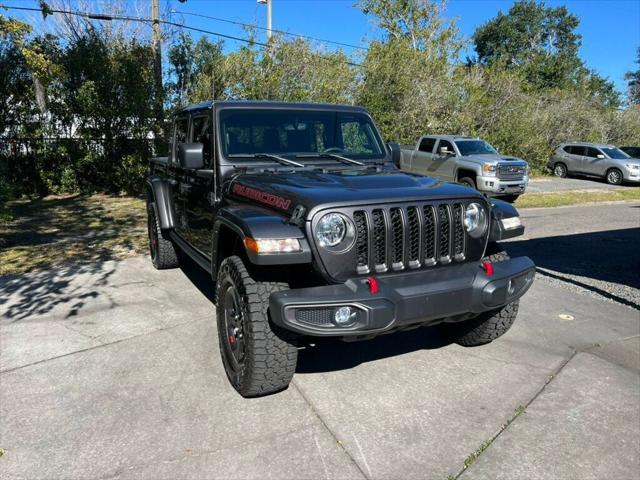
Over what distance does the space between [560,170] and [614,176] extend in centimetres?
260

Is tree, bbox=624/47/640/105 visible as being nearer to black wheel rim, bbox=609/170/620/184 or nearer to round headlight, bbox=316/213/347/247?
black wheel rim, bbox=609/170/620/184

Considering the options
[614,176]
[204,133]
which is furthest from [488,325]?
[614,176]

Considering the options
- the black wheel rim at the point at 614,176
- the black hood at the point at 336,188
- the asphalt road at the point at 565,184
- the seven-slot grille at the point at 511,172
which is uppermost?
the black hood at the point at 336,188

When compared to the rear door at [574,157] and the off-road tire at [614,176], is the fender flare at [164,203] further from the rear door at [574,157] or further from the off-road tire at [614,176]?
A: the rear door at [574,157]

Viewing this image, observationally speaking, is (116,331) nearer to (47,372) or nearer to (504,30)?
(47,372)

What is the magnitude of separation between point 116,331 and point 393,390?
2412mm

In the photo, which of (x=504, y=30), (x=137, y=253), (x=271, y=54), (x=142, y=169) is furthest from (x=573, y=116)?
(x=504, y=30)

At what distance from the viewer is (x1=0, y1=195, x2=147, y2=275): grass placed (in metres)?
6.82

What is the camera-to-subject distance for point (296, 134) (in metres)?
4.39

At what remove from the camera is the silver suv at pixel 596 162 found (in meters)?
19.9

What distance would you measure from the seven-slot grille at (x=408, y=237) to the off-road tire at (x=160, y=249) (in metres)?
3.49

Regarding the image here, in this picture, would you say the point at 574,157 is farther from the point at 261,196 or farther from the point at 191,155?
the point at 261,196

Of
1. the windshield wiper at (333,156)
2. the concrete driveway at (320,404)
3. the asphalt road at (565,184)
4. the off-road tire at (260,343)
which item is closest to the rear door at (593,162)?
the asphalt road at (565,184)

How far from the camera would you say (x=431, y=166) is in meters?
15.5
